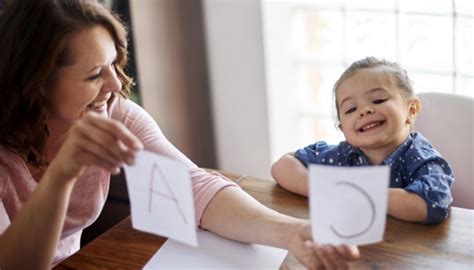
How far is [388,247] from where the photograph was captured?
1244 mm

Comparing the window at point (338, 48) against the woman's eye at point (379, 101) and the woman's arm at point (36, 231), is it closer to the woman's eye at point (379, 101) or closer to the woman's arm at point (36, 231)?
the woman's eye at point (379, 101)

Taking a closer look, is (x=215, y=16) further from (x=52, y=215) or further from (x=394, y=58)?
(x=52, y=215)

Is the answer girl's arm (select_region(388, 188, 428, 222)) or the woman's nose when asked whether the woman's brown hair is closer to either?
the woman's nose

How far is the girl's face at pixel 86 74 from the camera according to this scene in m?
1.28

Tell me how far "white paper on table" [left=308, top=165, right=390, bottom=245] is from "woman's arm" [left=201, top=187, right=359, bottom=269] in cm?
9

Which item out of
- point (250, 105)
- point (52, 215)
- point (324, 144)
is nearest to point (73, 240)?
point (52, 215)

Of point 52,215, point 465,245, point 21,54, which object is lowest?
point 465,245

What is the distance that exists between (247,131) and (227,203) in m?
1.37

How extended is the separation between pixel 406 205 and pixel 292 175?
0.26 m

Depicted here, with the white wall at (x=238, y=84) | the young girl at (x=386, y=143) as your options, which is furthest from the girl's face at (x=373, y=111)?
the white wall at (x=238, y=84)

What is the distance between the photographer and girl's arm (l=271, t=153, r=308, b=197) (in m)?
1.45

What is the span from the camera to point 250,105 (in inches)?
104

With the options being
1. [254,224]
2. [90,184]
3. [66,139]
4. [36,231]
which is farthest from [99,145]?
[90,184]

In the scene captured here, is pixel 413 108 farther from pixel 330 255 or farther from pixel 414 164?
pixel 330 255
